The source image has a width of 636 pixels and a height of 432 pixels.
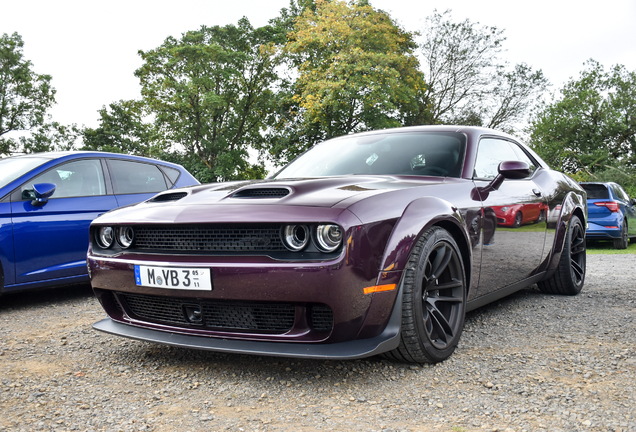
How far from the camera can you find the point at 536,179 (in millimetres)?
4289

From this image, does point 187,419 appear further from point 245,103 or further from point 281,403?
point 245,103

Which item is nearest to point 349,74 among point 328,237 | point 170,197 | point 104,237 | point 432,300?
point 170,197

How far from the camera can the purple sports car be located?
2.25 metres

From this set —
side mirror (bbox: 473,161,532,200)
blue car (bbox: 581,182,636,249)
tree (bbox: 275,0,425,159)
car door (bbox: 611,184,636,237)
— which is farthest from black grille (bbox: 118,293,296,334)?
tree (bbox: 275,0,425,159)

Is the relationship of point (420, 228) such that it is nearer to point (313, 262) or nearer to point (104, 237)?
point (313, 262)

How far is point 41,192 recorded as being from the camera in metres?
4.43

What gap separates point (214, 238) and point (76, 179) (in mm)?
3085

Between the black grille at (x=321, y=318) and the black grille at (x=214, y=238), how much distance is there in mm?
308

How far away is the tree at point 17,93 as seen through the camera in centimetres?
3322

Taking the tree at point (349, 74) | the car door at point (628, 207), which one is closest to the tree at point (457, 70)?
the tree at point (349, 74)

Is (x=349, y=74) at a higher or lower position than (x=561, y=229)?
higher

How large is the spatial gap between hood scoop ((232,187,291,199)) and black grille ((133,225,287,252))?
277 millimetres

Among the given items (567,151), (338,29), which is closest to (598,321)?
(338,29)

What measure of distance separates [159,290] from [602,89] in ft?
148
